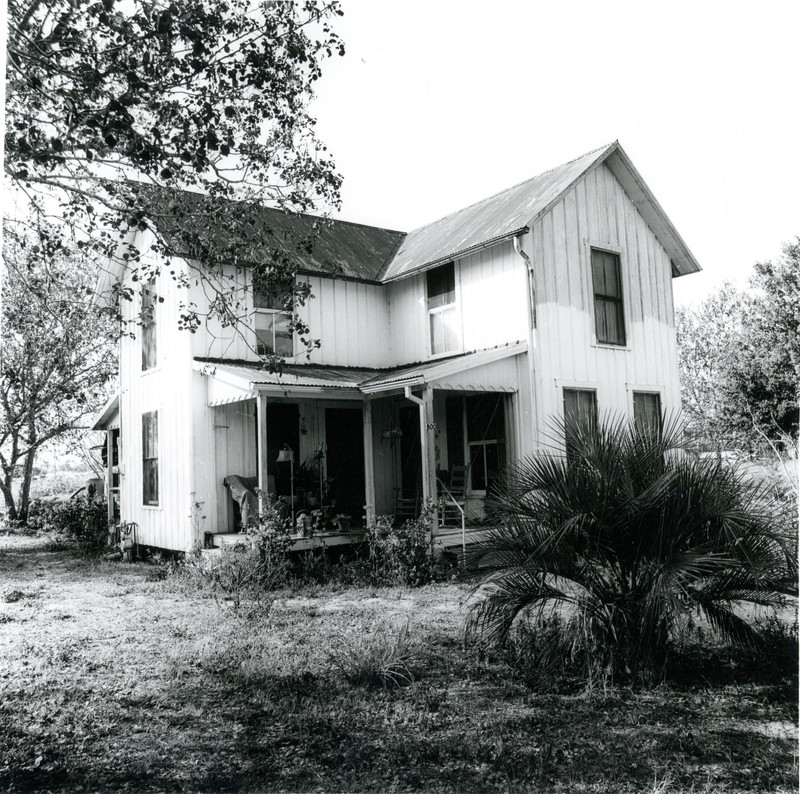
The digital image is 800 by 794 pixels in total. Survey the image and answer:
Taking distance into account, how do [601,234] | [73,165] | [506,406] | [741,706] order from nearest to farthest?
[741,706] → [73,165] → [506,406] → [601,234]

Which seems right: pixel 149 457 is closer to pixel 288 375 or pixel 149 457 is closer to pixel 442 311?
pixel 288 375

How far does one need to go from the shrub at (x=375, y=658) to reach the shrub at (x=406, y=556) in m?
2.96

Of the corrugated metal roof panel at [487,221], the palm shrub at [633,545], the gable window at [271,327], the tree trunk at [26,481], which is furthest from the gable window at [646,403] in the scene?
the tree trunk at [26,481]

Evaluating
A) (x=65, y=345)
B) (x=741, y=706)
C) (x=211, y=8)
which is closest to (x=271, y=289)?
(x=211, y=8)

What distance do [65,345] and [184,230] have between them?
5658 mm

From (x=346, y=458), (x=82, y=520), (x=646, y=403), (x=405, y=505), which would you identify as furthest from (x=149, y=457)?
(x=646, y=403)

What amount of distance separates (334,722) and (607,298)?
379 inches

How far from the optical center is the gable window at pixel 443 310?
12922mm

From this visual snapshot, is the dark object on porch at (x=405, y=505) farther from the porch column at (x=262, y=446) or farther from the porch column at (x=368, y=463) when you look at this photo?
the porch column at (x=262, y=446)

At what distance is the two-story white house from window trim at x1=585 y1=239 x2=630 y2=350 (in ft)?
0.12

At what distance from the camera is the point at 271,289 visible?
671 cm

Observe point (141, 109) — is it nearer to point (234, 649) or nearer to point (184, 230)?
point (184, 230)

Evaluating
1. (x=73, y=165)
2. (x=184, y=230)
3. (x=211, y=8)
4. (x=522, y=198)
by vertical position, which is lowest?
(x=184, y=230)

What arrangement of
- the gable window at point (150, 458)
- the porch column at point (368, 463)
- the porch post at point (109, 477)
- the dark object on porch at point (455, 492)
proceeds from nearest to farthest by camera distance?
the porch column at point (368, 463), the dark object on porch at point (455, 492), the gable window at point (150, 458), the porch post at point (109, 477)
